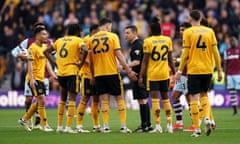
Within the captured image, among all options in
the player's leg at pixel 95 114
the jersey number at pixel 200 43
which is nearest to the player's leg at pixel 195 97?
the jersey number at pixel 200 43

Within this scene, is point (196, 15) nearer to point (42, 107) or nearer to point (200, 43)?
point (200, 43)

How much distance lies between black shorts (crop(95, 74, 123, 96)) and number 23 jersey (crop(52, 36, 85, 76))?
1.97 feet

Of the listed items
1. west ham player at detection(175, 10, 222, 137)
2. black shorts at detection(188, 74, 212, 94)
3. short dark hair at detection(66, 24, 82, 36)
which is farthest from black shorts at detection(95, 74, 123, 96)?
black shorts at detection(188, 74, 212, 94)

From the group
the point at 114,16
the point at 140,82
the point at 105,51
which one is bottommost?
the point at 140,82

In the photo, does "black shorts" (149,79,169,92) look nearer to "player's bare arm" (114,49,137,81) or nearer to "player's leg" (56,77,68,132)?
"player's bare arm" (114,49,137,81)

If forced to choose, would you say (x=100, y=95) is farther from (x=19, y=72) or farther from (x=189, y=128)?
(x=19, y=72)

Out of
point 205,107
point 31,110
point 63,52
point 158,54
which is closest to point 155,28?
point 158,54

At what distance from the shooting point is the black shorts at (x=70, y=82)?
61.3 ft

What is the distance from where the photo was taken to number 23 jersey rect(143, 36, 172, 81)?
1844 cm

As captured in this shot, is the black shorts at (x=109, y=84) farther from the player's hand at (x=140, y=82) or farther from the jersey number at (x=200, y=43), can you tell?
the jersey number at (x=200, y=43)

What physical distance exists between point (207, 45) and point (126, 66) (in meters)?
2.15

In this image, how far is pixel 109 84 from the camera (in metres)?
18.8

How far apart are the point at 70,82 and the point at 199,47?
3.27 m

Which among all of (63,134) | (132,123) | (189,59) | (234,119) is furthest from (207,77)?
(234,119)
